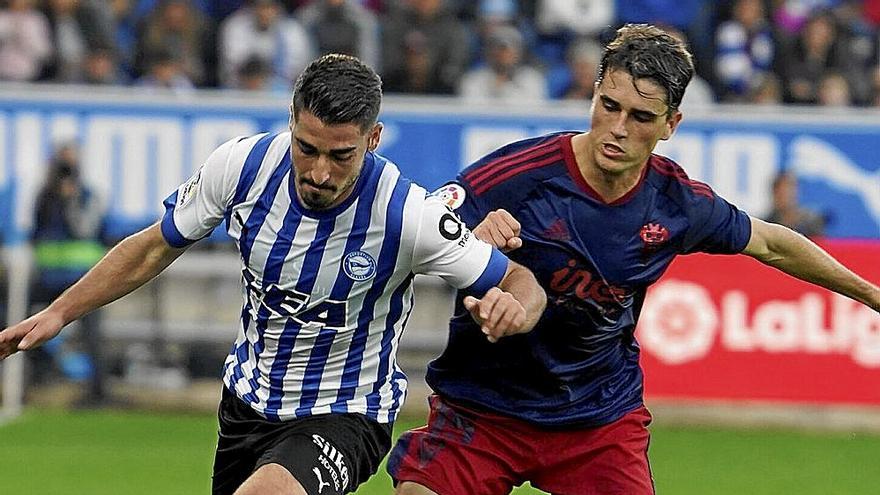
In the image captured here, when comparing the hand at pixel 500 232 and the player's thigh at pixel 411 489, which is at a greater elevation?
the hand at pixel 500 232

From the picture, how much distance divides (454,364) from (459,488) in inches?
17.3

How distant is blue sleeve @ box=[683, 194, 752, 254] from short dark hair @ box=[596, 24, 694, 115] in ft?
1.25

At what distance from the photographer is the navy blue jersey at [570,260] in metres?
5.72

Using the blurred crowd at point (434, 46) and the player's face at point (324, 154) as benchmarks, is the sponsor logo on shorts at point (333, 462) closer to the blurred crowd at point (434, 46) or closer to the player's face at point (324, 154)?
the player's face at point (324, 154)

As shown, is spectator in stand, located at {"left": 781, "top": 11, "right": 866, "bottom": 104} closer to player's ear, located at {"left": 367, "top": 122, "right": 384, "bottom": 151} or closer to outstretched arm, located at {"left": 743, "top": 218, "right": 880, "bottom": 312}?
outstretched arm, located at {"left": 743, "top": 218, "right": 880, "bottom": 312}

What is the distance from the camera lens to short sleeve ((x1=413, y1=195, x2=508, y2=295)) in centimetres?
549

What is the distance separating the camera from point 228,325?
12.7 metres

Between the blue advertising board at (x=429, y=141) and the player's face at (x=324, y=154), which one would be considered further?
the blue advertising board at (x=429, y=141)

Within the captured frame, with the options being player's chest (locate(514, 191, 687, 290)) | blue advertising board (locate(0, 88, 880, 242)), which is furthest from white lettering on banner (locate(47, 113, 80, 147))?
player's chest (locate(514, 191, 687, 290))

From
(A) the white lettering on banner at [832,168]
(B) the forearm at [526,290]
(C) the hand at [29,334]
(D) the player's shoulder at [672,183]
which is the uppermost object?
(D) the player's shoulder at [672,183]

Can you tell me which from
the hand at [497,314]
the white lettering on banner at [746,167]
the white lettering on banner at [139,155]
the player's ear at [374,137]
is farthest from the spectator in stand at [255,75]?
the hand at [497,314]

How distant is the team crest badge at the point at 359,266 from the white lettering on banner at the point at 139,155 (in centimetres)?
764

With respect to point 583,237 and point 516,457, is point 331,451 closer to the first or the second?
point 516,457

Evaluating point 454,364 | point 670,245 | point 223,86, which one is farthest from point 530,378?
point 223,86
